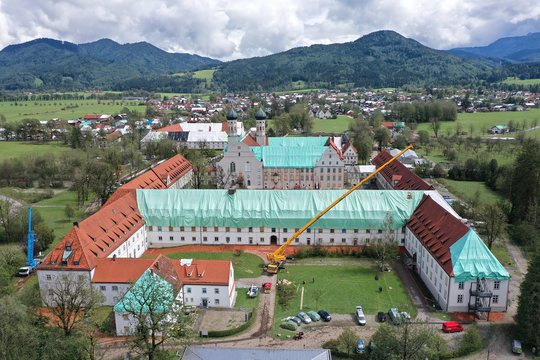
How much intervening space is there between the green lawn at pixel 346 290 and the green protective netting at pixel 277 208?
8130mm

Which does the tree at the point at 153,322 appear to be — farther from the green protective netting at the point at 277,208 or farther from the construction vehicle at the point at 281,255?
the green protective netting at the point at 277,208

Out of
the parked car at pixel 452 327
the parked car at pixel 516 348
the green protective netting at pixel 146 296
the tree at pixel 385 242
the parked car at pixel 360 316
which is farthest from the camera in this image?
Answer: the tree at pixel 385 242

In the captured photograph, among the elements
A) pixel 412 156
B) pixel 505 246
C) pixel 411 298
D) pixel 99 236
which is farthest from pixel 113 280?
pixel 412 156

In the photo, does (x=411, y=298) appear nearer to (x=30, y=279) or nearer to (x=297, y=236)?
(x=297, y=236)

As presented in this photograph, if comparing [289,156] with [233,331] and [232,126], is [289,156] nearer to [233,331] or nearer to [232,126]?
[232,126]

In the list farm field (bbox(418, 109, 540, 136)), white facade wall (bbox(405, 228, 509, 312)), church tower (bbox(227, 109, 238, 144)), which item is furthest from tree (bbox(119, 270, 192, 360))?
farm field (bbox(418, 109, 540, 136))

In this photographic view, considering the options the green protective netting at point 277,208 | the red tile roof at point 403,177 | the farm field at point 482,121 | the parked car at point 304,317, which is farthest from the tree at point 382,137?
the parked car at point 304,317

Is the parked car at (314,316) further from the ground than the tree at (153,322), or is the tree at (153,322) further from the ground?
the tree at (153,322)

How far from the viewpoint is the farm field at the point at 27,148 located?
123625 millimetres

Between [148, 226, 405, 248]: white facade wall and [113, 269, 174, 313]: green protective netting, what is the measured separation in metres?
20.3

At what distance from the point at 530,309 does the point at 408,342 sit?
561 inches

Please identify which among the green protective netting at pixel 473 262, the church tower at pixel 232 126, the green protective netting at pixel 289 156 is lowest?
the green protective netting at pixel 473 262

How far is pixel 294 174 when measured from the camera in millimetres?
91812

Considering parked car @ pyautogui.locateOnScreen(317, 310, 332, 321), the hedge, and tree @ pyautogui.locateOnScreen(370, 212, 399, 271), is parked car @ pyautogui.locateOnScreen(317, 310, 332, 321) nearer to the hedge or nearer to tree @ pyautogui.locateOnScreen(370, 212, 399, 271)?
the hedge
